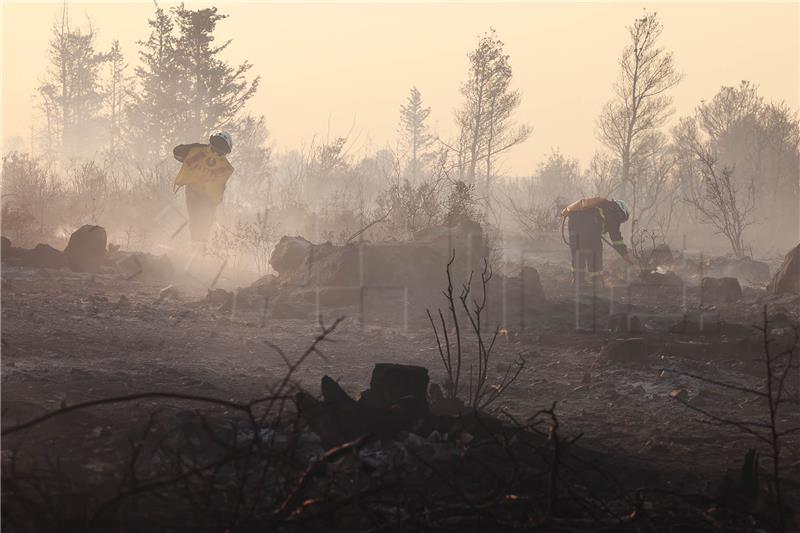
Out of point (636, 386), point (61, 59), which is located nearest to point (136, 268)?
point (636, 386)

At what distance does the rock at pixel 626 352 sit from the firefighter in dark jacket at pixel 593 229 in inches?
213

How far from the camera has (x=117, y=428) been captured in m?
4.38

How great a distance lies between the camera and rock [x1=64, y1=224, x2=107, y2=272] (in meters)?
12.1

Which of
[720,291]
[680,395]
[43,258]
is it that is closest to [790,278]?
[720,291]

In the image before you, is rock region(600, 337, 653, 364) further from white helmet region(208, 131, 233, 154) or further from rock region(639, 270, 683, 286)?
white helmet region(208, 131, 233, 154)

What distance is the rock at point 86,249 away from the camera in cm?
1215

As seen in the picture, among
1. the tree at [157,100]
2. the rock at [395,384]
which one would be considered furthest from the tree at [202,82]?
the rock at [395,384]

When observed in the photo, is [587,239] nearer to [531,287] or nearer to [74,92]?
[531,287]

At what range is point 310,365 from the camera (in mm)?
7406

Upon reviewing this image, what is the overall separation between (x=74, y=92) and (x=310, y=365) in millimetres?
47158

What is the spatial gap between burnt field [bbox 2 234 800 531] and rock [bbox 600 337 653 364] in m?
0.02

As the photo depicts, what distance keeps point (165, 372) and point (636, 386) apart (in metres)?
3.89

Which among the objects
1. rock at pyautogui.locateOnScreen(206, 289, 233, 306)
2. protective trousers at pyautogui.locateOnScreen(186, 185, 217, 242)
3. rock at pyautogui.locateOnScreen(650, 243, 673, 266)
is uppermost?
protective trousers at pyautogui.locateOnScreen(186, 185, 217, 242)

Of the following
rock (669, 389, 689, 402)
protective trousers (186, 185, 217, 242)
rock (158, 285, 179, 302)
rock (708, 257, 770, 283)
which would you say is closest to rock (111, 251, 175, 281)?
protective trousers (186, 185, 217, 242)
